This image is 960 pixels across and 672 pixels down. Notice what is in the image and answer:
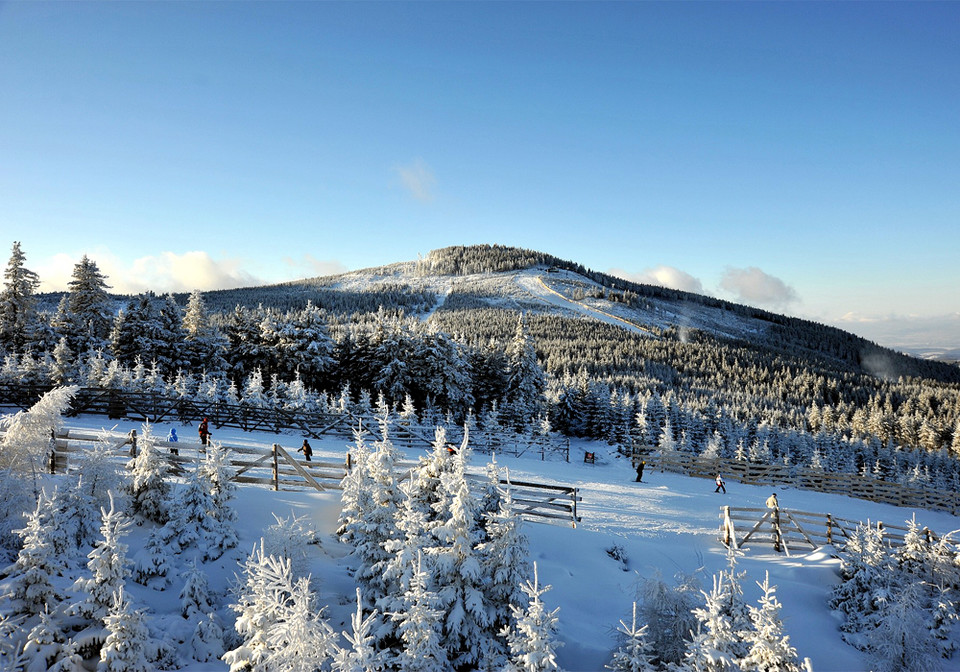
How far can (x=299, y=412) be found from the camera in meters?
27.1

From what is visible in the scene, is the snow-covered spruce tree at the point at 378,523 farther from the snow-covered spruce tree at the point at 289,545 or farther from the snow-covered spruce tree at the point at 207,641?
the snow-covered spruce tree at the point at 207,641

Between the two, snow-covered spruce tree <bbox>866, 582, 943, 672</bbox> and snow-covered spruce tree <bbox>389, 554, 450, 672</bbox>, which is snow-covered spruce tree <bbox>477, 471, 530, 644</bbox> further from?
snow-covered spruce tree <bbox>866, 582, 943, 672</bbox>

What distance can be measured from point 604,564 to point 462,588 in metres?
5.98

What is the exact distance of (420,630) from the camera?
773 cm

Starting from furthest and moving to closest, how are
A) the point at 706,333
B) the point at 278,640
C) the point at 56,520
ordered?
the point at 706,333
the point at 56,520
the point at 278,640

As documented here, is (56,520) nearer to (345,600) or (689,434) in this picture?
(345,600)

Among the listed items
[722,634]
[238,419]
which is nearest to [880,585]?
[722,634]

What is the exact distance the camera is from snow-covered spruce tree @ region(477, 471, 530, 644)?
8.75 m

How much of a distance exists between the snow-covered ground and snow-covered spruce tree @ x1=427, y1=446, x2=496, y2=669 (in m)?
2.32

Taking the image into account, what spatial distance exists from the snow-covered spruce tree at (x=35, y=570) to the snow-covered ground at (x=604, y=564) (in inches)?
65.8

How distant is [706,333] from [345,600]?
20461 centimetres

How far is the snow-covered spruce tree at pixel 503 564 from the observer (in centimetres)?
875

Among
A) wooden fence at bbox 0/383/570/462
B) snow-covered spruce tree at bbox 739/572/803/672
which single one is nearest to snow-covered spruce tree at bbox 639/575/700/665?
snow-covered spruce tree at bbox 739/572/803/672

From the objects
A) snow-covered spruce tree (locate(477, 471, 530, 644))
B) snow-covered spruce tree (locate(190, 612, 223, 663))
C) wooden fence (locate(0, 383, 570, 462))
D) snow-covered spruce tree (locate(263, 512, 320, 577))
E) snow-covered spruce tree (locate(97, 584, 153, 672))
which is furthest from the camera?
wooden fence (locate(0, 383, 570, 462))
